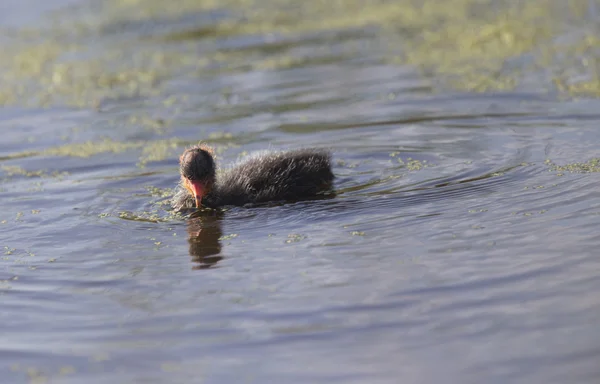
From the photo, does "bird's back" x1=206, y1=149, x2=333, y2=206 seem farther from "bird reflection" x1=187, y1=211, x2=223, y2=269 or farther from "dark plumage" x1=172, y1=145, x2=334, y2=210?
"bird reflection" x1=187, y1=211, x2=223, y2=269

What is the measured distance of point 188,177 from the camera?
6590 mm

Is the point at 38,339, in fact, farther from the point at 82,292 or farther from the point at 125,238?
the point at 125,238

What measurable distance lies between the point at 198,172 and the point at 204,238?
0.70 m

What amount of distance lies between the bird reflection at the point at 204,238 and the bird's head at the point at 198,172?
128 millimetres

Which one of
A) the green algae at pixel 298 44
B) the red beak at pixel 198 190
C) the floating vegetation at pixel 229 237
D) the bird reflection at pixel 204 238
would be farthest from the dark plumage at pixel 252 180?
the green algae at pixel 298 44

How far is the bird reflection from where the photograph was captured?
218 inches

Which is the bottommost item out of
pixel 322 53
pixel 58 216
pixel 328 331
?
pixel 328 331

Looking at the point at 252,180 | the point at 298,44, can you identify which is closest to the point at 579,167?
the point at 252,180

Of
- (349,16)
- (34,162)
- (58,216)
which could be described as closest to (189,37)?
(349,16)

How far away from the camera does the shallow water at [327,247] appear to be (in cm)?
406

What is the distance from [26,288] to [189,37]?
10.5 meters

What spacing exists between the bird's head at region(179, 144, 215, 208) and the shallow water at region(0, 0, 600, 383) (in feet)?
0.75

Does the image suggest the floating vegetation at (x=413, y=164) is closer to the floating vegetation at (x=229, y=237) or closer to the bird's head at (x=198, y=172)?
the bird's head at (x=198, y=172)

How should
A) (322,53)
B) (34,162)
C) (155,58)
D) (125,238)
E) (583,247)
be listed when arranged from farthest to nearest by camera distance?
(155,58) → (322,53) → (34,162) → (125,238) → (583,247)
